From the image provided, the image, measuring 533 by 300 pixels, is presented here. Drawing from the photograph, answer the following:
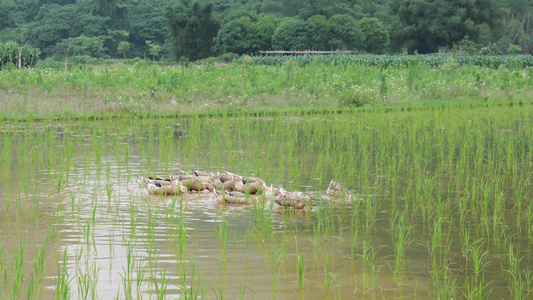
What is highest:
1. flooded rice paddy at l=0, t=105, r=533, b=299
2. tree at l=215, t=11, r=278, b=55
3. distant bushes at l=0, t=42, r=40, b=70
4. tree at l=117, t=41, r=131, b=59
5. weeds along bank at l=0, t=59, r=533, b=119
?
tree at l=215, t=11, r=278, b=55

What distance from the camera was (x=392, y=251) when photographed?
4.89m

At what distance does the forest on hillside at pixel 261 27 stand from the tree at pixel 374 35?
0.09 meters

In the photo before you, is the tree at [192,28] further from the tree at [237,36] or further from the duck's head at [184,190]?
the duck's head at [184,190]

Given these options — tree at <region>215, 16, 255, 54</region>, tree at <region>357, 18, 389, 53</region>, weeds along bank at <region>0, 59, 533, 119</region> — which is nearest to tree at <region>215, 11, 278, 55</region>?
tree at <region>215, 16, 255, 54</region>

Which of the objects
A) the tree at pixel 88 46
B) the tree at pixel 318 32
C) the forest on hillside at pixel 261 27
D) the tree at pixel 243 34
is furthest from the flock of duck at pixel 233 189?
the tree at pixel 88 46

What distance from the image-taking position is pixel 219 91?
1703cm

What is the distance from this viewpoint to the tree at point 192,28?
59.5 meters

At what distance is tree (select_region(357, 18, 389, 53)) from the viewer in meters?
56.9

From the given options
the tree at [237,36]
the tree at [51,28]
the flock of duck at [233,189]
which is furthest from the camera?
the tree at [51,28]

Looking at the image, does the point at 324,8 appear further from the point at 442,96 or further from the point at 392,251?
the point at 392,251

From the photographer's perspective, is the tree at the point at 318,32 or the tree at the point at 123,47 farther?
the tree at the point at 123,47

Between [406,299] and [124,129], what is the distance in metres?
9.08

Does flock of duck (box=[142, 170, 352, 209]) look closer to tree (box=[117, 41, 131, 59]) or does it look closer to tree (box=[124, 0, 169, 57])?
tree (box=[117, 41, 131, 59])

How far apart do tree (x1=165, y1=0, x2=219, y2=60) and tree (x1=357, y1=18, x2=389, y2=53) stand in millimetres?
14092
